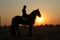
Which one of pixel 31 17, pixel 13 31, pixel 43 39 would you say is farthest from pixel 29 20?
pixel 43 39

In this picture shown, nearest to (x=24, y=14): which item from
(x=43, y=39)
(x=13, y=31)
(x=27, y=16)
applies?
(x=27, y=16)

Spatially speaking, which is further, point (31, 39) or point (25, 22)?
point (25, 22)

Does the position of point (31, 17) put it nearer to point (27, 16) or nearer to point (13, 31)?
point (27, 16)

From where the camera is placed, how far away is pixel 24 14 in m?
22.0

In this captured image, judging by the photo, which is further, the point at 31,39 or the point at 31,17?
the point at 31,17

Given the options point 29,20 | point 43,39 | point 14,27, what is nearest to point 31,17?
point 29,20

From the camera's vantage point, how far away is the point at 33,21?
22.6 metres

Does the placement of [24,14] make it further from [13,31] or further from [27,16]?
[13,31]

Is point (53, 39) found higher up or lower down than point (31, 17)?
lower down

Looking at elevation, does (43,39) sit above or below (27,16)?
below

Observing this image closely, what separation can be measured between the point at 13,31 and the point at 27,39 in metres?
3.16

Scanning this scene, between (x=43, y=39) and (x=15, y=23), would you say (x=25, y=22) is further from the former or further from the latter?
(x=43, y=39)

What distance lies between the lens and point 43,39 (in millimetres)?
19766

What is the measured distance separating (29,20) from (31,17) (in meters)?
0.37
